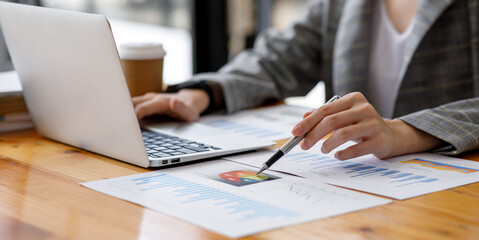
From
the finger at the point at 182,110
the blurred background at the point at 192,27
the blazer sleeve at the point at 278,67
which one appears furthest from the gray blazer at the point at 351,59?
the blurred background at the point at 192,27

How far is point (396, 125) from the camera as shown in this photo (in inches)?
36.8

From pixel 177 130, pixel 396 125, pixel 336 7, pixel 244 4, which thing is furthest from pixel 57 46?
pixel 244 4

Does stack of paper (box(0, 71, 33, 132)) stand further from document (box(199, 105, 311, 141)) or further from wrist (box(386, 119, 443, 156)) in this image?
→ wrist (box(386, 119, 443, 156))

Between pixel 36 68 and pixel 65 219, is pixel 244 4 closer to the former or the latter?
pixel 36 68

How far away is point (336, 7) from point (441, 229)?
1.04 m

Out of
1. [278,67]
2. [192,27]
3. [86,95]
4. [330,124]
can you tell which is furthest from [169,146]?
[192,27]

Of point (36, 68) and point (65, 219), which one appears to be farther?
point (36, 68)

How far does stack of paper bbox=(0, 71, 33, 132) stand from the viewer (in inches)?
43.4

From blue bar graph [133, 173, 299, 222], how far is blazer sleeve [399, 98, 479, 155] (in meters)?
0.36

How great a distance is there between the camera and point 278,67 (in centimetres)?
151

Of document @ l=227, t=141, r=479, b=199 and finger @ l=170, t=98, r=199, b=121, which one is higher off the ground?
finger @ l=170, t=98, r=199, b=121

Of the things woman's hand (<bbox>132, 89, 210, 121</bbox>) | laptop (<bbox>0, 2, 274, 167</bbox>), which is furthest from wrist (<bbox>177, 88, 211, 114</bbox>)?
laptop (<bbox>0, 2, 274, 167</bbox>)

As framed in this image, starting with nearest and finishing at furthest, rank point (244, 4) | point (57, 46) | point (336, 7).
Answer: point (57, 46), point (336, 7), point (244, 4)

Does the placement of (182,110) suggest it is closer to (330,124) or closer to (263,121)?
(263,121)
